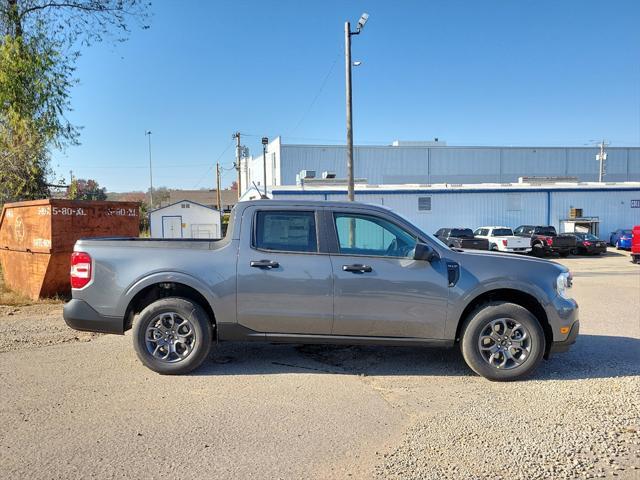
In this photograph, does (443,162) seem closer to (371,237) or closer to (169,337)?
(371,237)

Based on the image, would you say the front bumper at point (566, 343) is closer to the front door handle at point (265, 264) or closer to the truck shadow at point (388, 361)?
the truck shadow at point (388, 361)

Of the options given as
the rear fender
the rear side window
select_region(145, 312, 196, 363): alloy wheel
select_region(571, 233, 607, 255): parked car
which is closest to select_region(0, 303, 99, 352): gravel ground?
the rear fender

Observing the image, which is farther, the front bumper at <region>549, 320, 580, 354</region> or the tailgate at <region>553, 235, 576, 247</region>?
the tailgate at <region>553, 235, 576, 247</region>

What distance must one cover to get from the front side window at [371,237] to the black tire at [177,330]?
5.34ft

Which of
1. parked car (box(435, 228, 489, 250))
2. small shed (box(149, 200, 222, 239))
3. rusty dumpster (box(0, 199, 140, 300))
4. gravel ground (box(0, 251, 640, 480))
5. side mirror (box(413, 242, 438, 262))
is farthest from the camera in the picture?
parked car (box(435, 228, 489, 250))

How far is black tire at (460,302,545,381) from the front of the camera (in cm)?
484

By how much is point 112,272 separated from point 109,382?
1.10 metres

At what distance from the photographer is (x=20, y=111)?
11.8 metres

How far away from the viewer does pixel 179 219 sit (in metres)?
22.6

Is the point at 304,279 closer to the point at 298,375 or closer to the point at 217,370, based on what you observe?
the point at 298,375

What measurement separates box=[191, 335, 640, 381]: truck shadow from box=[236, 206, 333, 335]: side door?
0.59m

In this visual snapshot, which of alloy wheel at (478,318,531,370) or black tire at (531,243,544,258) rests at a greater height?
alloy wheel at (478,318,531,370)

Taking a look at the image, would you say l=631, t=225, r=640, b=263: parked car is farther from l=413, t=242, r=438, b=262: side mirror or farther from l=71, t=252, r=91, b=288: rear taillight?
l=71, t=252, r=91, b=288: rear taillight

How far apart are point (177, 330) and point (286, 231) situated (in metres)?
1.52
